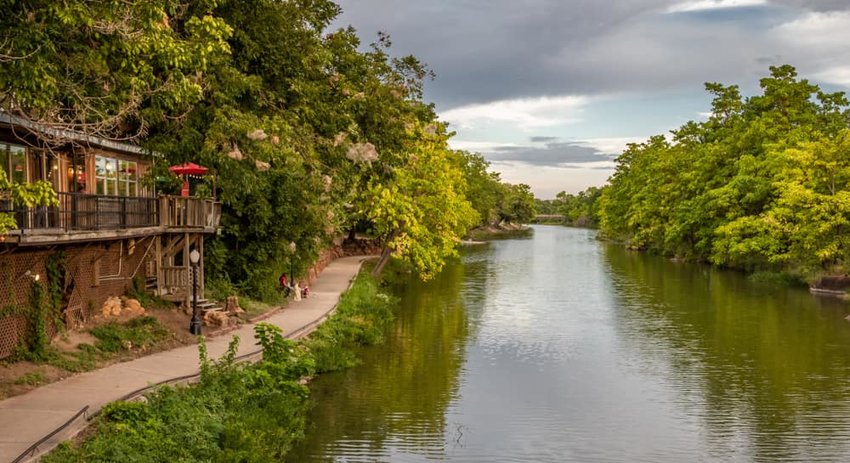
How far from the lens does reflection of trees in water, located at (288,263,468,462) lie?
1686cm

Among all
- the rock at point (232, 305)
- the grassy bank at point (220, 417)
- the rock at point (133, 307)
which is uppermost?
the rock at point (133, 307)

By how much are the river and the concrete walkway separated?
3143 millimetres

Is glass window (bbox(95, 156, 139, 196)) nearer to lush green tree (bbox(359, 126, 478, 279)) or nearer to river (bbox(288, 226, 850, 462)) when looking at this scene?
river (bbox(288, 226, 850, 462))

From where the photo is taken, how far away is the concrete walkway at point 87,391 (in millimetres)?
12266

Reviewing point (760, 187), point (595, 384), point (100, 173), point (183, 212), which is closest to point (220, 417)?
point (183, 212)

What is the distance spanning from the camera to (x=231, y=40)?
1033 inches

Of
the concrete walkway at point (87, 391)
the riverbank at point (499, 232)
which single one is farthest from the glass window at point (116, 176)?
the riverbank at point (499, 232)

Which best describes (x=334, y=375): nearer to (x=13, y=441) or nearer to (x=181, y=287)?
(x=181, y=287)

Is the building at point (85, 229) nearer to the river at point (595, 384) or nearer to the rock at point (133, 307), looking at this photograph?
the rock at point (133, 307)

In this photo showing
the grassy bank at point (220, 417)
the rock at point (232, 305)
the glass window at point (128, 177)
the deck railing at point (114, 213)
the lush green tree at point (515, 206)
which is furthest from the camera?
the lush green tree at point (515, 206)

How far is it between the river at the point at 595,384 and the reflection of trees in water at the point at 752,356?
2.7 inches

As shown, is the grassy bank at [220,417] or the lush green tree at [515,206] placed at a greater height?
the lush green tree at [515,206]

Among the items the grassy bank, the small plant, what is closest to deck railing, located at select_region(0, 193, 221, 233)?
the small plant

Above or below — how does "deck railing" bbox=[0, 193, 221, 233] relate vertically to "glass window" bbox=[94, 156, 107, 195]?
below
